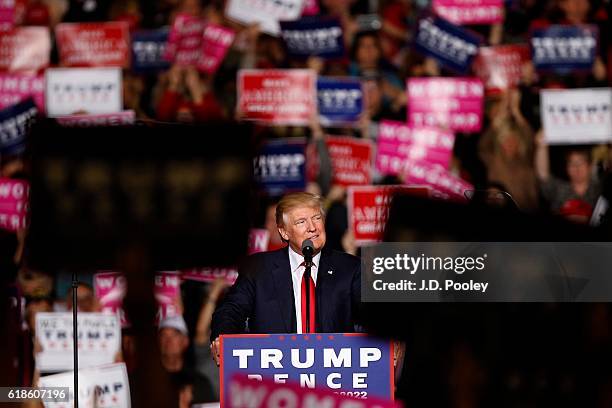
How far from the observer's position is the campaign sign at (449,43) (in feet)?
26.7

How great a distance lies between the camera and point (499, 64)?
8.23 m

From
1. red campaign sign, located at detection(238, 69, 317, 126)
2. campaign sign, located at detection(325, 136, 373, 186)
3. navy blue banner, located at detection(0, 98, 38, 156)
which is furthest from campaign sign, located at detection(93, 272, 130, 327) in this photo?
red campaign sign, located at detection(238, 69, 317, 126)

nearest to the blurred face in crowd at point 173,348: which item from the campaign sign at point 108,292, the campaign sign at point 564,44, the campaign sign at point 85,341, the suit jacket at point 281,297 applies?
the campaign sign at point 85,341

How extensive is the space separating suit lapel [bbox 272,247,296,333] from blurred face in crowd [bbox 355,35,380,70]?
427cm

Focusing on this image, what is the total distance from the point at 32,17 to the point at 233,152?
6103 mm

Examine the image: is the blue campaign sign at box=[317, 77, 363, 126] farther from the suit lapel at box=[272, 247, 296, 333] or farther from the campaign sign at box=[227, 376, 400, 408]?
the campaign sign at box=[227, 376, 400, 408]

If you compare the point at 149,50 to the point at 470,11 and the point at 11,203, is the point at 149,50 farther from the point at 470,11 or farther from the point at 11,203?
the point at 470,11

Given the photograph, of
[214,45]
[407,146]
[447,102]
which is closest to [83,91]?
[214,45]

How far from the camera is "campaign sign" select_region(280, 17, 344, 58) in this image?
808 centimetres

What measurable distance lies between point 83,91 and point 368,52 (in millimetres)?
1825

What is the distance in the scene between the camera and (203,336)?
5.79 metres

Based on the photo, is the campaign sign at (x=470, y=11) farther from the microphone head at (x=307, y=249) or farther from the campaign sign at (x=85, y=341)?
the microphone head at (x=307, y=249)

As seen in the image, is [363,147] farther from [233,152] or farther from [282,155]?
[233,152]

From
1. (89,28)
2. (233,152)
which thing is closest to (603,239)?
(233,152)
